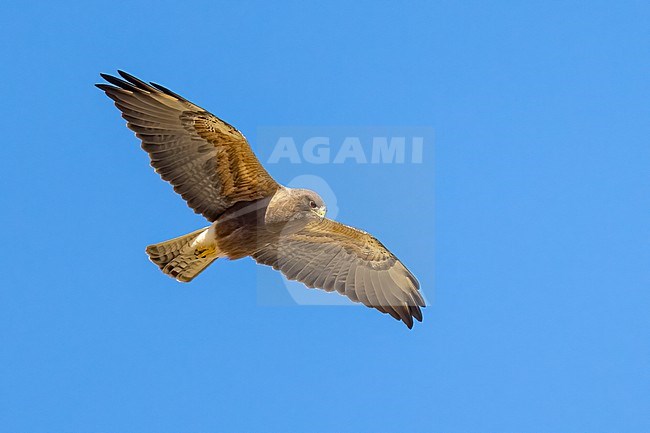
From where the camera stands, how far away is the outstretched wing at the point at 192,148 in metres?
15.6

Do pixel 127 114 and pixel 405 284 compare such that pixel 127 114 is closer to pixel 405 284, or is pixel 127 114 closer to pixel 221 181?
pixel 221 181

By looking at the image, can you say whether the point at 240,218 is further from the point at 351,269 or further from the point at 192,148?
the point at 351,269

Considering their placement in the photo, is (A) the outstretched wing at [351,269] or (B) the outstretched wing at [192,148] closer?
(B) the outstretched wing at [192,148]

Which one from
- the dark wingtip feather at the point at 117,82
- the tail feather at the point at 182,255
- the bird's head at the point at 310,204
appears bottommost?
the tail feather at the point at 182,255

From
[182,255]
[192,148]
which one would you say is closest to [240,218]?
[182,255]

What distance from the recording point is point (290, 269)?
17859mm

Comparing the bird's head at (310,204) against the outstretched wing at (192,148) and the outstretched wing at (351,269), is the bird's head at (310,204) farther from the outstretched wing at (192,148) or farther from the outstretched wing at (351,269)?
the outstretched wing at (351,269)

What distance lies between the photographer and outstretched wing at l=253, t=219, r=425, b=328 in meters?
17.8

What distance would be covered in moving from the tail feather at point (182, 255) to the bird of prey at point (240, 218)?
14 millimetres

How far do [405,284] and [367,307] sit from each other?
694mm

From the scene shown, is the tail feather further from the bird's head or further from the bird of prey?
the bird's head

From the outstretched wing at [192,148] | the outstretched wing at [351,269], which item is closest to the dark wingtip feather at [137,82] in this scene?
the outstretched wing at [192,148]

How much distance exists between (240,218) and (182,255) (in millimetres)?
1010

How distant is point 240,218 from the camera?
646 inches
